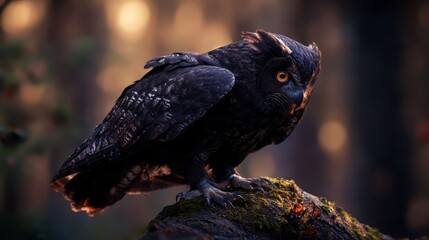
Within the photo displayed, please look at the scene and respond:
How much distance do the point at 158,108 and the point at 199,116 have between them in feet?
0.94

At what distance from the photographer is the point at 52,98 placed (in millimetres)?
5609

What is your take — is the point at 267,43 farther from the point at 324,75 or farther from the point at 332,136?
the point at 332,136

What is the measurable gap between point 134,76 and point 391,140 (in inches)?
139

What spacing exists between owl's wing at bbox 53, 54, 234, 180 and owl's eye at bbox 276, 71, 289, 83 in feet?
0.93

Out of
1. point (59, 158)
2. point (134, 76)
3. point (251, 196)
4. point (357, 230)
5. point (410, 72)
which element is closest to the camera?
point (251, 196)

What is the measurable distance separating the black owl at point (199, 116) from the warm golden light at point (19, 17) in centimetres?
290

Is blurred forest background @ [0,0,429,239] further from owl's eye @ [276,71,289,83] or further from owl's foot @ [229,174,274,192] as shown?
owl's eye @ [276,71,289,83]

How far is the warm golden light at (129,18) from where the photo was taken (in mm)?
6641

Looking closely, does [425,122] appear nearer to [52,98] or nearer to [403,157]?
[403,157]

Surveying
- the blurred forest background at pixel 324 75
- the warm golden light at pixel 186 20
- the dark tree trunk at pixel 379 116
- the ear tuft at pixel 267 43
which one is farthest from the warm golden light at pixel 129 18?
the ear tuft at pixel 267 43

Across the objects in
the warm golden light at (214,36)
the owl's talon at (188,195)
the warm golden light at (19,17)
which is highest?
the warm golden light at (214,36)

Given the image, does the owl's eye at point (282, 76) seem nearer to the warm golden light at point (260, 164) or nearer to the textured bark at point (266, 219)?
the textured bark at point (266, 219)

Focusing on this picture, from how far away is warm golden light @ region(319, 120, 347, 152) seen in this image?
23.1ft

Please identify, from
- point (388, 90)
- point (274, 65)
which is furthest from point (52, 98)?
point (388, 90)
